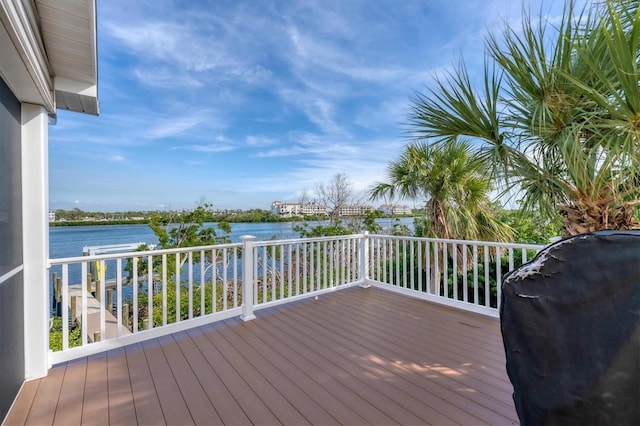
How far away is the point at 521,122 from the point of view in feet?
8.04

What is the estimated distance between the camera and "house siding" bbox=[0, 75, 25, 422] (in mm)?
1836

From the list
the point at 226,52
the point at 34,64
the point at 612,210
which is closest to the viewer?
the point at 34,64

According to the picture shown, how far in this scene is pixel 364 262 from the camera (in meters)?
5.10

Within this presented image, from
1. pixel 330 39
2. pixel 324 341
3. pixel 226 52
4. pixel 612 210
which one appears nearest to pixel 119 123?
pixel 226 52

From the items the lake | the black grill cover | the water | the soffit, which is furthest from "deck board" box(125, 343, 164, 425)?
the water

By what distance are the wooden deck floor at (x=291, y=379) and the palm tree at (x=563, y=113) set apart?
1516 mm

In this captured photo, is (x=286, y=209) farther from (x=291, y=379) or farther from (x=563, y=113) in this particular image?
(x=563, y=113)

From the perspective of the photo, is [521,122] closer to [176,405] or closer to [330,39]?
[176,405]

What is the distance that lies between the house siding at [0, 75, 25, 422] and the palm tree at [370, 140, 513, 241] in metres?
4.92

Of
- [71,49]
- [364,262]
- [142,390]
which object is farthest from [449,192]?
[71,49]

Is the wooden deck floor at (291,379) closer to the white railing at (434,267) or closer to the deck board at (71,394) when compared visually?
the deck board at (71,394)

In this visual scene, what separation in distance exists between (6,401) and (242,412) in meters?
1.51

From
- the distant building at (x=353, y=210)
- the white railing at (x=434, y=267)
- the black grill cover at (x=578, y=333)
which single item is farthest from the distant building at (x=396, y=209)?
the black grill cover at (x=578, y=333)

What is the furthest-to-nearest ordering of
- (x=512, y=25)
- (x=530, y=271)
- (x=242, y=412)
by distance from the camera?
(x=512, y=25)
(x=242, y=412)
(x=530, y=271)
